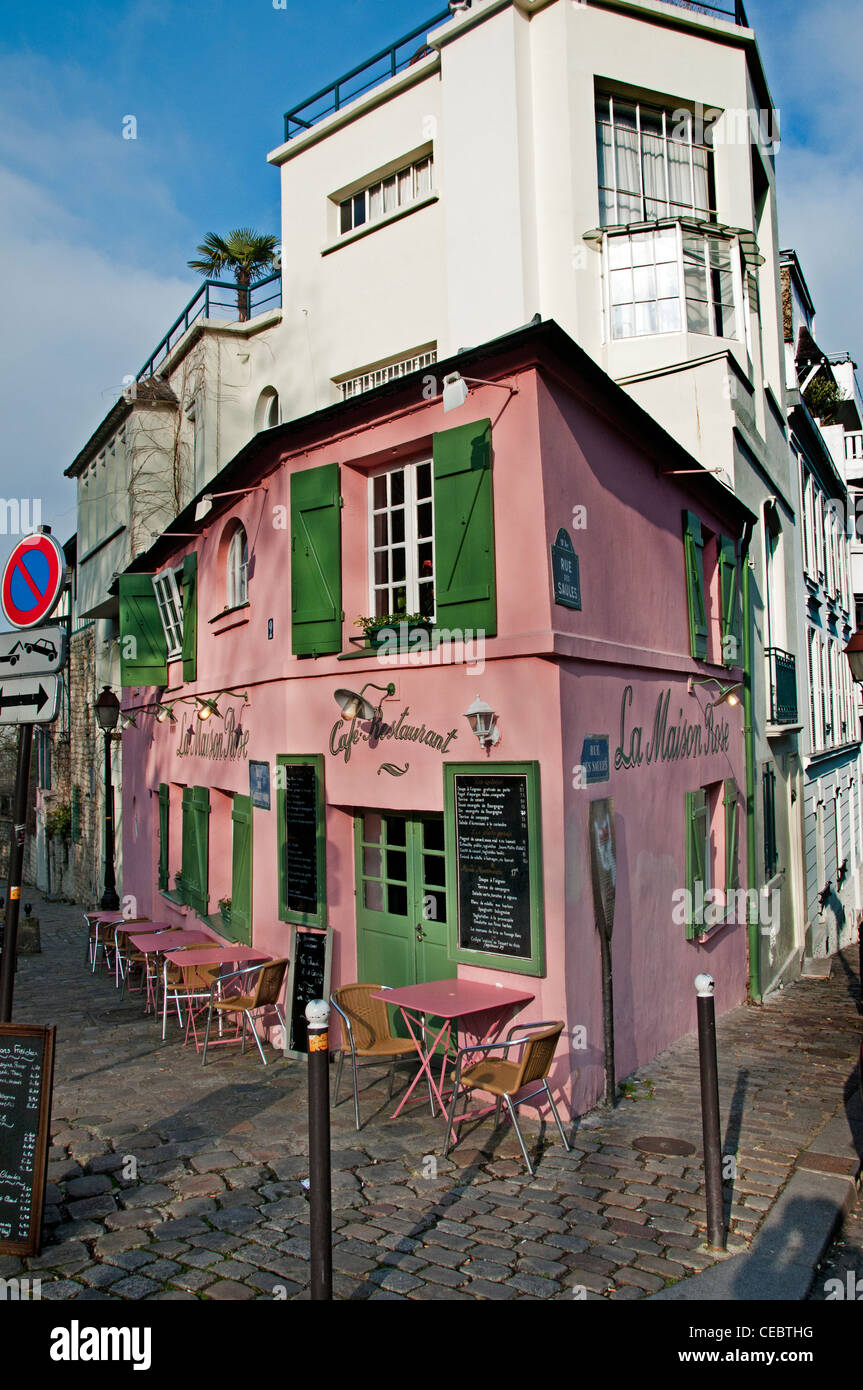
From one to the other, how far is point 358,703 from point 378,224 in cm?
1013

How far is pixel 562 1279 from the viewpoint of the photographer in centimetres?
417

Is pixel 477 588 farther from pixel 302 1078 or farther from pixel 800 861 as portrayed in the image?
pixel 800 861

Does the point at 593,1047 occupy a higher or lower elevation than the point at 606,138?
lower

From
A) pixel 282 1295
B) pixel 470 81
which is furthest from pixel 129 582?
pixel 282 1295

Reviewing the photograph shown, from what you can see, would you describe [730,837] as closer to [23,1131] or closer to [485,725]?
[485,725]

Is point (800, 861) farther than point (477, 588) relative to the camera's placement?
Yes

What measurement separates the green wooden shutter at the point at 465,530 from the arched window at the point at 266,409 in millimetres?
11193

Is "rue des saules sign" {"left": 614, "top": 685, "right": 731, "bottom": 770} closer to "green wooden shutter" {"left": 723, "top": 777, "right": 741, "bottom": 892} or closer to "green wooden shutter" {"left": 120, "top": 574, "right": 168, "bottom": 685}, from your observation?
"green wooden shutter" {"left": 723, "top": 777, "right": 741, "bottom": 892}

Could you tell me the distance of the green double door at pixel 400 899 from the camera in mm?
7352

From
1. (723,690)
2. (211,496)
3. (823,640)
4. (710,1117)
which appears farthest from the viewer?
(823,640)

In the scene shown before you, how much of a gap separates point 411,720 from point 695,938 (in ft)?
13.4

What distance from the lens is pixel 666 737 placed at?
29.0 feet

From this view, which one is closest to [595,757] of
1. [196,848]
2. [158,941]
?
[158,941]

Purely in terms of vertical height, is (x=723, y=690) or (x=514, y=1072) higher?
(x=723, y=690)
